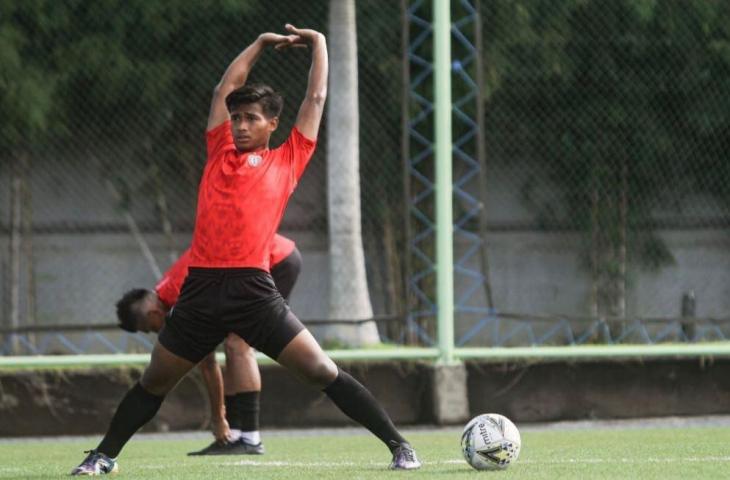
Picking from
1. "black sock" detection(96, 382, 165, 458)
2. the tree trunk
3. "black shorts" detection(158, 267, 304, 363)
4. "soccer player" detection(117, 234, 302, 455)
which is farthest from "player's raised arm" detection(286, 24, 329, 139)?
the tree trunk

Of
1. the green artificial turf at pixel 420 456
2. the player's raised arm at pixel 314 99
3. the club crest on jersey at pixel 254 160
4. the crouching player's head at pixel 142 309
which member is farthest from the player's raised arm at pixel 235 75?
the crouching player's head at pixel 142 309

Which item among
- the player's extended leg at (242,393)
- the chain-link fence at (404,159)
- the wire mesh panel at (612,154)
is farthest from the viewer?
the wire mesh panel at (612,154)

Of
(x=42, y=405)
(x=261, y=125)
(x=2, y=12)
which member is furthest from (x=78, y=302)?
(x=261, y=125)

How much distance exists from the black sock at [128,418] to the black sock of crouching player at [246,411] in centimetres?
169

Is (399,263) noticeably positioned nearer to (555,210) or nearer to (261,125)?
(555,210)

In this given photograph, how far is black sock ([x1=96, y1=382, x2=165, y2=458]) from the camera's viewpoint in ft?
19.7

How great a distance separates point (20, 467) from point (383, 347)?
386cm

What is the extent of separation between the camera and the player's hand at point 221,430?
783cm

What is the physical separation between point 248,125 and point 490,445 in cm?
155

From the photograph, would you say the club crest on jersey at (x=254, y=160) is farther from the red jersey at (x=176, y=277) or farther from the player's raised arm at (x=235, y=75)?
the red jersey at (x=176, y=277)

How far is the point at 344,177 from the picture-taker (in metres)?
10.8

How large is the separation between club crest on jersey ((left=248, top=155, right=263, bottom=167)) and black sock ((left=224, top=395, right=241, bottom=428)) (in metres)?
2.09

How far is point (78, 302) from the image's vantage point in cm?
1088

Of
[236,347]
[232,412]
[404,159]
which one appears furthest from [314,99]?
[404,159]
